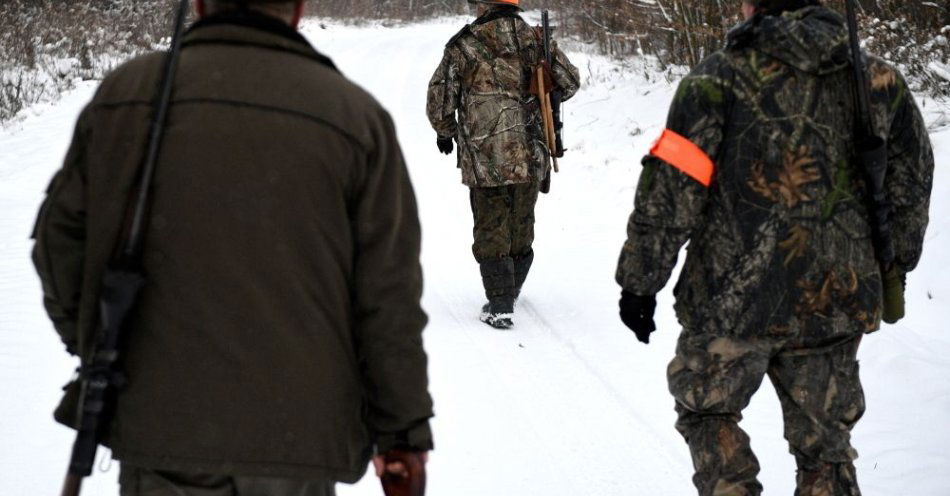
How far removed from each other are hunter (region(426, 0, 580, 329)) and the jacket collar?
380 centimetres

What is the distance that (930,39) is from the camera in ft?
27.8

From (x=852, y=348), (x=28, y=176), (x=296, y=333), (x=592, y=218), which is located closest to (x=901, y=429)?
(x=852, y=348)

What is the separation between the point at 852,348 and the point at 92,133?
2256 mm

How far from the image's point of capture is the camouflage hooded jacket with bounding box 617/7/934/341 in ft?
8.88

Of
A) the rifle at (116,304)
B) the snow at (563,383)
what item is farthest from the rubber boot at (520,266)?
the rifle at (116,304)

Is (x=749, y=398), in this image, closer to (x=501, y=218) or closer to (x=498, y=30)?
(x=501, y=218)

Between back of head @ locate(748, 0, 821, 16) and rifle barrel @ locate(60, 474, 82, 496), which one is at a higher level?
back of head @ locate(748, 0, 821, 16)

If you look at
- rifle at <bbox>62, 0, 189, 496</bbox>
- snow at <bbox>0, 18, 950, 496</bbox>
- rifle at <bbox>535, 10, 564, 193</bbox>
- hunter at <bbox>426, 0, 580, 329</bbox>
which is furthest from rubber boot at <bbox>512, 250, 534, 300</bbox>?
rifle at <bbox>62, 0, 189, 496</bbox>

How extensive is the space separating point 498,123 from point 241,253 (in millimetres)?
4117

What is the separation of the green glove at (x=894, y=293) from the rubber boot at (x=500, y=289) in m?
3.11

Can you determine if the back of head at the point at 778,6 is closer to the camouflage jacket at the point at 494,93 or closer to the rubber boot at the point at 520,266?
the camouflage jacket at the point at 494,93

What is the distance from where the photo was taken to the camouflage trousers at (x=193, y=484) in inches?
74.9

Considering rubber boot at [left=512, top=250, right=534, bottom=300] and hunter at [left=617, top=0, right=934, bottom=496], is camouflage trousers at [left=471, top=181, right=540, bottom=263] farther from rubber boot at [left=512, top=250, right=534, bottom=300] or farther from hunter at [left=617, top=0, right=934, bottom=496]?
hunter at [left=617, top=0, right=934, bottom=496]

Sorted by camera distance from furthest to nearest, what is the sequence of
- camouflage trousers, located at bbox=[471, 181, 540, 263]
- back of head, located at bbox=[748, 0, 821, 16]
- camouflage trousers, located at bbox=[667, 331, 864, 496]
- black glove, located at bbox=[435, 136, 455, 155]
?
black glove, located at bbox=[435, 136, 455, 155], camouflage trousers, located at bbox=[471, 181, 540, 263], camouflage trousers, located at bbox=[667, 331, 864, 496], back of head, located at bbox=[748, 0, 821, 16]
